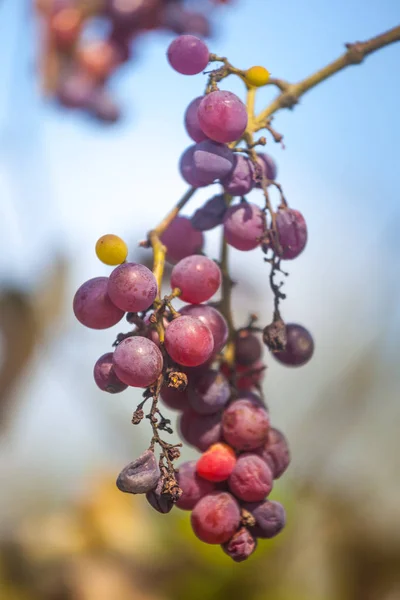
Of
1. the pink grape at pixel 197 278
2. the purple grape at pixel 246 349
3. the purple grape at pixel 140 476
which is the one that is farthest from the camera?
the purple grape at pixel 246 349

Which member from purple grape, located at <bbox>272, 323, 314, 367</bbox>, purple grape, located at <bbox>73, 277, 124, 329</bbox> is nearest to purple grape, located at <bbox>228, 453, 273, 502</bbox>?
purple grape, located at <bbox>272, 323, 314, 367</bbox>

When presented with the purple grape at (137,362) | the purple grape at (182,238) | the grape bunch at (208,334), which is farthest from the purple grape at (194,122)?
the purple grape at (137,362)

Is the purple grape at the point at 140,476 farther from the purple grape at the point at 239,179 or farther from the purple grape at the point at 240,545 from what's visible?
the purple grape at the point at 239,179

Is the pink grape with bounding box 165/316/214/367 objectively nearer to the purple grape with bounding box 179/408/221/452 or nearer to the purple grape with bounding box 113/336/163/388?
the purple grape with bounding box 113/336/163/388

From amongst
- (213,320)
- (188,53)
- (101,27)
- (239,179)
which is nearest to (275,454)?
(213,320)

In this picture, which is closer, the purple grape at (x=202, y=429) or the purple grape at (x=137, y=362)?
the purple grape at (x=137, y=362)

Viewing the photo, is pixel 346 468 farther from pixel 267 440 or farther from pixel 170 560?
pixel 267 440

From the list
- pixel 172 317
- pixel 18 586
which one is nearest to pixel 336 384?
pixel 18 586

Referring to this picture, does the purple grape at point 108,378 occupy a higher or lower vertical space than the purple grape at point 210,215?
lower
